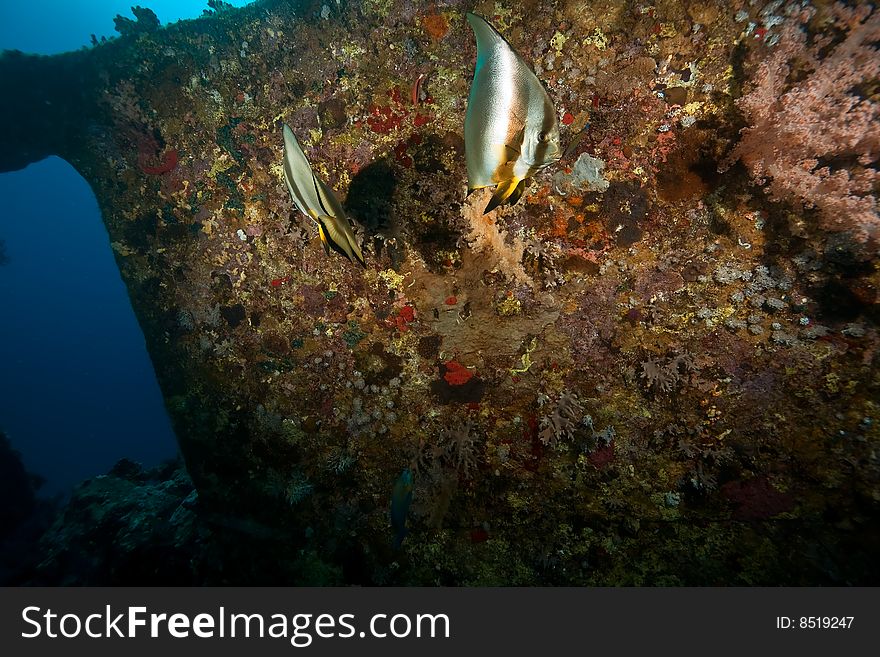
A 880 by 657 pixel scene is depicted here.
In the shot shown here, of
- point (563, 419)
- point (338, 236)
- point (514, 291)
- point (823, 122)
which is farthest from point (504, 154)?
point (563, 419)

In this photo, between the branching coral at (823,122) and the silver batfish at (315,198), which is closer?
the silver batfish at (315,198)

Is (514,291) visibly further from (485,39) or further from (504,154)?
(485,39)

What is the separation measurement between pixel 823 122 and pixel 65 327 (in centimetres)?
10043

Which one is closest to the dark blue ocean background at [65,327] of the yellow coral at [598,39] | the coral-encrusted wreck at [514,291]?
the coral-encrusted wreck at [514,291]

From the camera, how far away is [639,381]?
323 centimetres

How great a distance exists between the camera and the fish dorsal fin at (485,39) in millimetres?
1465

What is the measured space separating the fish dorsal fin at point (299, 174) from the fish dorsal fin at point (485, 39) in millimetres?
772

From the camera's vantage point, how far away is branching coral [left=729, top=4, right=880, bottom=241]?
2.35 m

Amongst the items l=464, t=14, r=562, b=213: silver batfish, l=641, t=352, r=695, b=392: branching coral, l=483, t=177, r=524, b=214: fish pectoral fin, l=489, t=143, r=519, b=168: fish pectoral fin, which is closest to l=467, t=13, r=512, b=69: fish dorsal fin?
l=464, t=14, r=562, b=213: silver batfish

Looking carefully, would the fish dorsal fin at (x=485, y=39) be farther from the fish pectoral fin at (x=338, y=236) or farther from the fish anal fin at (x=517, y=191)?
the fish pectoral fin at (x=338, y=236)

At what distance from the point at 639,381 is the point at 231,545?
4.75m

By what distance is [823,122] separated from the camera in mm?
2477

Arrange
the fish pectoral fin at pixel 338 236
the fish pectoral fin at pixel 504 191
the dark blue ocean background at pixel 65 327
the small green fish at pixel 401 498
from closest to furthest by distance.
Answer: the fish pectoral fin at pixel 504 191, the fish pectoral fin at pixel 338 236, the small green fish at pixel 401 498, the dark blue ocean background at pixel 65 327
